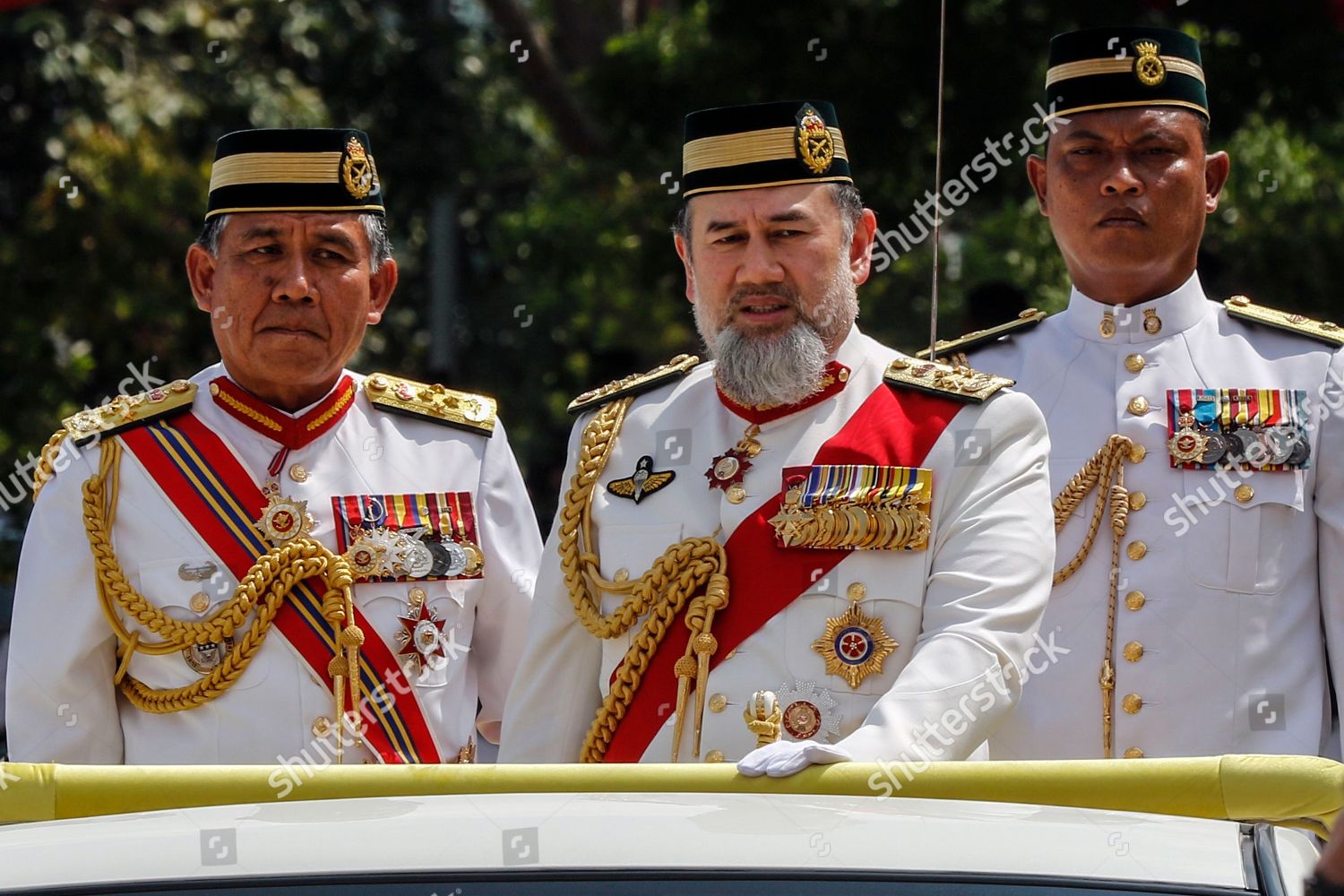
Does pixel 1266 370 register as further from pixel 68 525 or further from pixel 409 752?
pixel 68 525

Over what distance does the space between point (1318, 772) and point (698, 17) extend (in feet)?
24.3

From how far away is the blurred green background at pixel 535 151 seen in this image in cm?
831

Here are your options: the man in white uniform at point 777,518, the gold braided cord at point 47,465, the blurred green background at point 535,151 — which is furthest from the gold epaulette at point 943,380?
the blurred green background at point 535,151

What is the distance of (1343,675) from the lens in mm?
3740

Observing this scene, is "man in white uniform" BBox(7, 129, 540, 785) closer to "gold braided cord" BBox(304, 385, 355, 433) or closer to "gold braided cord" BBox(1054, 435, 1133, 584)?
"gold braided cord" BBox(304, 385, 355, 433)

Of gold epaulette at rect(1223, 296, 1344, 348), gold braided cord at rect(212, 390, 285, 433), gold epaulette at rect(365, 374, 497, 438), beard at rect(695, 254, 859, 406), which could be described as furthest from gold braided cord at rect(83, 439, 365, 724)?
gold epaulette at rect(1223, 296, 1344, 348)

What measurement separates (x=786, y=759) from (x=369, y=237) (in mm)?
1878

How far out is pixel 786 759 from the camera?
2.53 m

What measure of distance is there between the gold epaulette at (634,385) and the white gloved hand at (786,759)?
1.23 metres

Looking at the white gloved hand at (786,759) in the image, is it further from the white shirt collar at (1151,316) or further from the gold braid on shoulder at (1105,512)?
the white shirt collar at (1151,316)

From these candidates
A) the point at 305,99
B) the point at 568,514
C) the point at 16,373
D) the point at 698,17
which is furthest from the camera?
the point at 305,99

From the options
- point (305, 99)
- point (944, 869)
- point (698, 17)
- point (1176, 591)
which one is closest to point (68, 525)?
point (1176, 591)

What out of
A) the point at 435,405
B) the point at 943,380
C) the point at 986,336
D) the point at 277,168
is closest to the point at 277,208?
the point at 277,168

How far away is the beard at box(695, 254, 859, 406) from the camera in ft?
11.4
